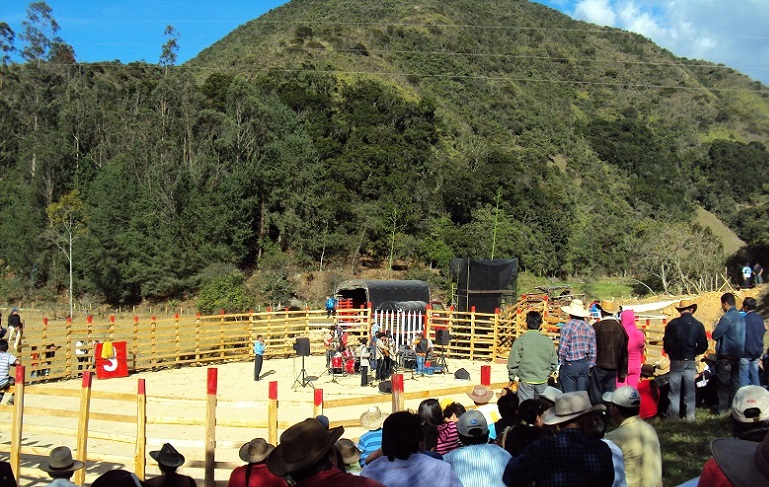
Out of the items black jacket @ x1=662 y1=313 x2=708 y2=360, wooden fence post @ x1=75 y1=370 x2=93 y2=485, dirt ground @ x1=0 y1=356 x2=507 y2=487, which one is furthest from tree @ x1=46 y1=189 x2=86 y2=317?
black jacket @ x1=662 y1=313 x2=708 y2=360

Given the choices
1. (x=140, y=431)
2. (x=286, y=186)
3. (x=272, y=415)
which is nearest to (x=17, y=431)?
(x=140, y=431)

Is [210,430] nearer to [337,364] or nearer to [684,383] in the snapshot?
[684,383]

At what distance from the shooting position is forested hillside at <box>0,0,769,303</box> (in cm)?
4306

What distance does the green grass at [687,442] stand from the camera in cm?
665

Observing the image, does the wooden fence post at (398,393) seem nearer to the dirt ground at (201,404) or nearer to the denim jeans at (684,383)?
the dirt ground at (201,404)

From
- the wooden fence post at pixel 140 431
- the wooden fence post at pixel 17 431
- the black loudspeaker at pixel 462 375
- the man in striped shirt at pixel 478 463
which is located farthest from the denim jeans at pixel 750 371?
the black loudspeaker at pixel 462 375

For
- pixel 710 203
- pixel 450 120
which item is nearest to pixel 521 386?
pixel 450 120

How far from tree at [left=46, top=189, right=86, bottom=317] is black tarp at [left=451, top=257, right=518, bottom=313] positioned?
27.6 m

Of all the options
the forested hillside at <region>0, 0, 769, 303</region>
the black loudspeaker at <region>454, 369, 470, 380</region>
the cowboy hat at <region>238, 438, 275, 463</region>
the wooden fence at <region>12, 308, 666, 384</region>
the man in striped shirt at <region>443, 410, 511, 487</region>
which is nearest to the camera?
the man in striped shirt at <region>443, 410, 511, 487</region>

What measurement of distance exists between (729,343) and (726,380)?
0.59 meters

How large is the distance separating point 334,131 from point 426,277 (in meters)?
18.9

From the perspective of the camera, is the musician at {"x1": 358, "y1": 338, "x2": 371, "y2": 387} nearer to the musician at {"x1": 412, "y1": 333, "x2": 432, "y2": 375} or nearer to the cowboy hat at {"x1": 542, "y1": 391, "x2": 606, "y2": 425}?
the musician at {"x1": 412, "y1": 333, "x2": 432, "y2": 375}

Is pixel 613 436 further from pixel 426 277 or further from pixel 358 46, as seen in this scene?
pixel 358 46

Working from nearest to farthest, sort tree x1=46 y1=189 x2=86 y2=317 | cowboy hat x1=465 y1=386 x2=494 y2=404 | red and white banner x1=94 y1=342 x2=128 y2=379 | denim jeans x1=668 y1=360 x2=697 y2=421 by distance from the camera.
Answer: cowboy hat x1=465 y1=386 x2=494 y2=404 < denim jeans x1=668 y1=360 x2=697 y2=421 < red and white banner x1=94 y1=342 x2=128 y2=379 < tree x1=46 y1=189 x2=86 y2=317
